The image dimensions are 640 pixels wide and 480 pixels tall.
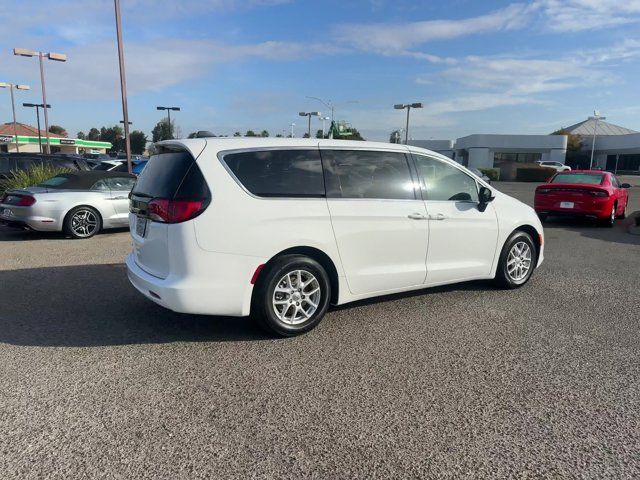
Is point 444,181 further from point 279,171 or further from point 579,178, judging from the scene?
point 579,178

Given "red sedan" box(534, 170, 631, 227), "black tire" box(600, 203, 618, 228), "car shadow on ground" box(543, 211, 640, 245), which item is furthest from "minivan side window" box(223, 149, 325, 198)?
"black tire" box(600, 203, 618, 228)

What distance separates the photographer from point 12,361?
382cm

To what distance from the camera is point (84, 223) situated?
9.79 m

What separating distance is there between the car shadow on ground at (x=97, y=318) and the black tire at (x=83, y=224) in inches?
126

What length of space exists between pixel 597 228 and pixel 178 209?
39.1ft

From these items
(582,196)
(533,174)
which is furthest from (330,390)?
(533,174)

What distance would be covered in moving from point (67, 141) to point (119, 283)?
75.7 metres

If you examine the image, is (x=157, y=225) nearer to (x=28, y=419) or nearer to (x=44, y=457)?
(x=28, y=419)

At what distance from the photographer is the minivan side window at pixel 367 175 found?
15.1 feet

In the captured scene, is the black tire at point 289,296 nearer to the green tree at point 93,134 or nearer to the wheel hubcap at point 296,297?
the wheel hubcap at point 296,297

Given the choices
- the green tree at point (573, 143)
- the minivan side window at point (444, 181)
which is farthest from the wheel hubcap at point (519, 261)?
the green tree at point (573, 143)

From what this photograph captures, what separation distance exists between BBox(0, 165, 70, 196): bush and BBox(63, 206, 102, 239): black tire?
3.28 m

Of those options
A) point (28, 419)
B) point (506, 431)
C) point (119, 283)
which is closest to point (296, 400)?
point (506, 431)

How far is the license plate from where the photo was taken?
4339 millimetres
